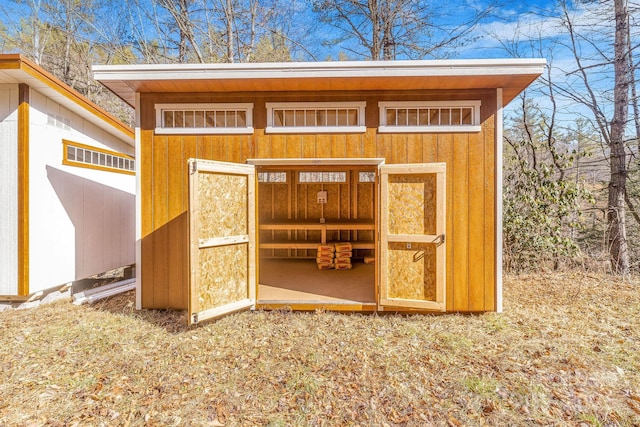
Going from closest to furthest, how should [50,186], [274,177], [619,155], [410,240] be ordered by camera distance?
[410,240] < [50,186] < [619,155] < [274,177]

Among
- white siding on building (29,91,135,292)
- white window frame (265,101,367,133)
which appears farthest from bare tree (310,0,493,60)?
white siding on building (29,91,135,292)

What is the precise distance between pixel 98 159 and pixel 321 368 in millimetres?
6037

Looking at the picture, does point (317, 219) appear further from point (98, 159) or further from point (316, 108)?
point (98, 159)

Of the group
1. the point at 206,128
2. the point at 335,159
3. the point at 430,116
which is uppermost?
the point at 430,116

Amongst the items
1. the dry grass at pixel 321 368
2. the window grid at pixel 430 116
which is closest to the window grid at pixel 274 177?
the window grid at pixel 430 116

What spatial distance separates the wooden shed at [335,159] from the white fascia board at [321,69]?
14mm

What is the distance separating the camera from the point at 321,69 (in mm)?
3912

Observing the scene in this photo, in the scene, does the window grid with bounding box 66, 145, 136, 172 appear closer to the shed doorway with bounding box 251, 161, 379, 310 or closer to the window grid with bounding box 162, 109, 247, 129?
the window grid with bounding box 162, 109, 247, 129

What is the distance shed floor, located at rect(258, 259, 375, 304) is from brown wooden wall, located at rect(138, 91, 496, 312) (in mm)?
1293

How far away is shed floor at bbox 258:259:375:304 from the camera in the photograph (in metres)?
4.47

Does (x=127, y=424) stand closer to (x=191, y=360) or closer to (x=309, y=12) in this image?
(x=191, y=360)

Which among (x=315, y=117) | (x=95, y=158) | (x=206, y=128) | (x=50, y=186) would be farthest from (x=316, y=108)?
(x=95, y=158)

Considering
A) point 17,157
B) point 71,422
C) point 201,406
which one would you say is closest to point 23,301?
point 17,157

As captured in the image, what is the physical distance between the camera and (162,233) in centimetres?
439
